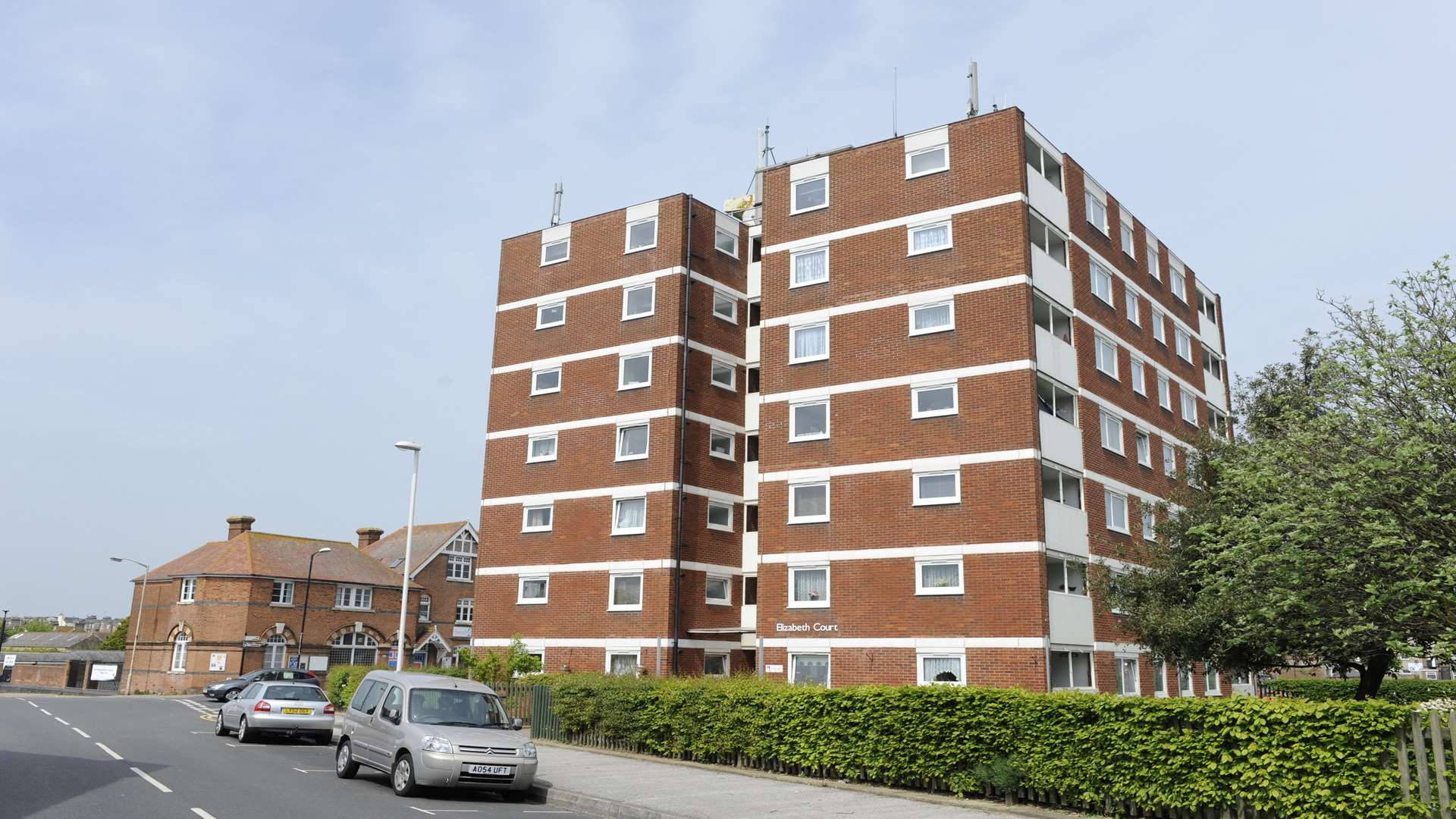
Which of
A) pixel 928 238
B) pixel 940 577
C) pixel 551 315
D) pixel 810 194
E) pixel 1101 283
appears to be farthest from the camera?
pixel 551 315

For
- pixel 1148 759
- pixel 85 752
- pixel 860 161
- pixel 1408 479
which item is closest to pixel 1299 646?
pixel 1408 479

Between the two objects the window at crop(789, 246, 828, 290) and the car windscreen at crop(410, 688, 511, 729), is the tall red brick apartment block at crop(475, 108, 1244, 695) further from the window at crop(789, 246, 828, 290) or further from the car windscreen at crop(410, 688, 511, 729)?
the car windscreen at crop(410, 688, 511, 729)

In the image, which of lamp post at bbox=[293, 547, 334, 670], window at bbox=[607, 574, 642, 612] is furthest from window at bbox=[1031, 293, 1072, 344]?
lamp post at bbox=[293, 547, 334, 670]

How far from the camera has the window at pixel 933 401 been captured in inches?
1129

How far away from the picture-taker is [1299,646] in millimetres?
23359

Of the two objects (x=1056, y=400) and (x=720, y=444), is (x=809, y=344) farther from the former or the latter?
(x=1056, y=400)

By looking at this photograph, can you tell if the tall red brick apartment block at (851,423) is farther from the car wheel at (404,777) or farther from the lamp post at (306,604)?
the lamp post at (306,604)

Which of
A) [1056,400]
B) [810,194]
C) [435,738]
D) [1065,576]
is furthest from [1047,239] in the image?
[435,738]

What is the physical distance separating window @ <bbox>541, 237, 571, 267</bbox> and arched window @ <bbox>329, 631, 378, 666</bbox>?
119ft

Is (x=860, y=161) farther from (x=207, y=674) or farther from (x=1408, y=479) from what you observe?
(x=207, y=674)

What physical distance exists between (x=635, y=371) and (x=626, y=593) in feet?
24.7

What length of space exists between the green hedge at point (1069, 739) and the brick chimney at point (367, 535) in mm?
61844

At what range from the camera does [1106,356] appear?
3291cm

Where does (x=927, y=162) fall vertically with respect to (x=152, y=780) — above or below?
above
